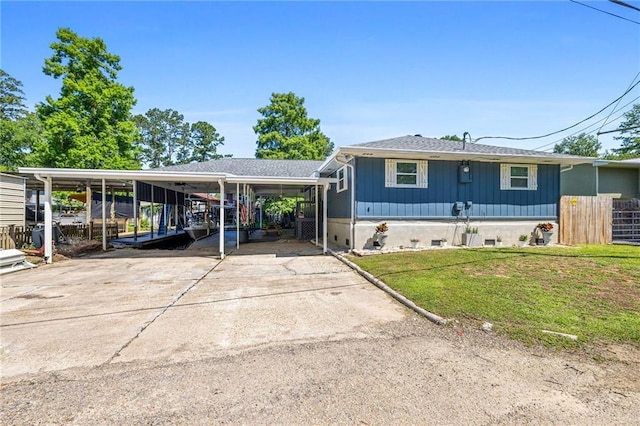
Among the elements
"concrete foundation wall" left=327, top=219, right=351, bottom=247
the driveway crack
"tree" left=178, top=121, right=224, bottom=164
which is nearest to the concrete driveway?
the driveway crack

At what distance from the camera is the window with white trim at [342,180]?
1081 centimetres

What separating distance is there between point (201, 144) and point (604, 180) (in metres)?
48.1

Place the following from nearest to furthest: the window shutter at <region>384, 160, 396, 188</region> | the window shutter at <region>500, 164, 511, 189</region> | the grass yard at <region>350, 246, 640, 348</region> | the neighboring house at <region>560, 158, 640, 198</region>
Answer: the grass yard at <region>350, 246, 640, 348</region>, the window shutter at <region>384, 160, 396, 188</region>, the window shutter at <region>500, 164, 511, 189</region>, the neighboring house at <region>560, 158, 640, 198</region>

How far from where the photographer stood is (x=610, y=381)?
2494mm

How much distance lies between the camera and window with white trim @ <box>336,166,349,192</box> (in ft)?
35.5

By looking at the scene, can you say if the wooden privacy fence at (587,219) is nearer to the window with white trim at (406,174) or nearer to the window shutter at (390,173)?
the window with white trim at (406,174)

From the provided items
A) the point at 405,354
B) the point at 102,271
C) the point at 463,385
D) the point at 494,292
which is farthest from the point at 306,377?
the point at 102,271

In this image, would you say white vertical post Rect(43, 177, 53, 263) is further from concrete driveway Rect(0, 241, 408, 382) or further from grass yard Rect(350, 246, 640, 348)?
grass yard Rect(350, 246, 640, 348)

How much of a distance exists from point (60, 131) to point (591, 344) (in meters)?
22.0

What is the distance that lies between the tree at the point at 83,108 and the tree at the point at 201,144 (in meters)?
30.2

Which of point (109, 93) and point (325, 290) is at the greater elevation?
point (109, 93)

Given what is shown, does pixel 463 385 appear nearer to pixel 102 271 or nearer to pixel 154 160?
pixel 102 271

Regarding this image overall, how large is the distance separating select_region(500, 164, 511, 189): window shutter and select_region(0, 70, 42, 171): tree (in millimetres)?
29168

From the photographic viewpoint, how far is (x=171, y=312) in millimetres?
4348
